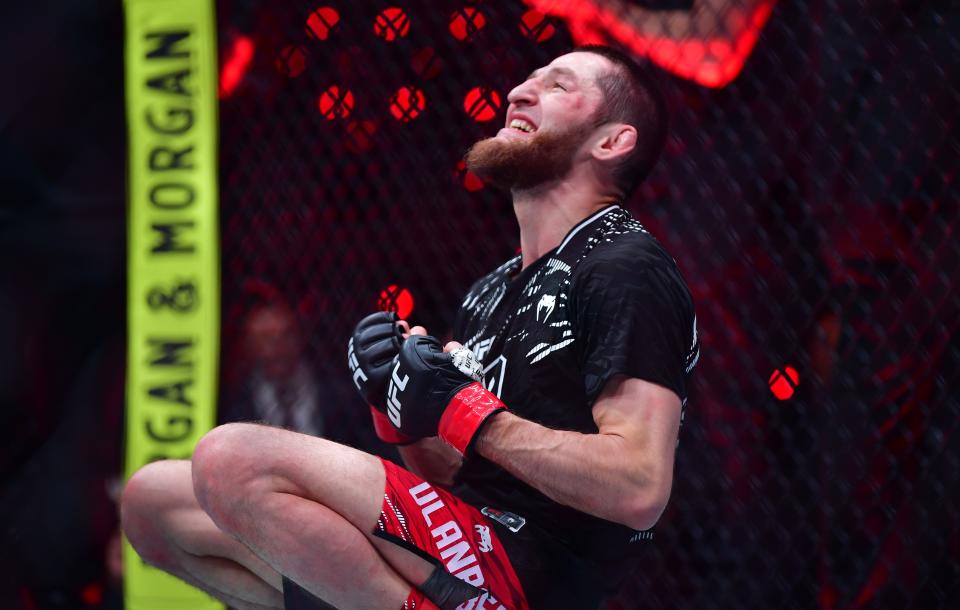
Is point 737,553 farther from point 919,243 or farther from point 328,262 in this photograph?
point 328,262

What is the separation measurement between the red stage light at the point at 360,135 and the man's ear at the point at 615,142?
917 millimetres

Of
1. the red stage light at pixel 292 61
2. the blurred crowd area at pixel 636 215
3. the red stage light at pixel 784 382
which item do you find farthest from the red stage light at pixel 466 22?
the red stage light at pixel 784 382

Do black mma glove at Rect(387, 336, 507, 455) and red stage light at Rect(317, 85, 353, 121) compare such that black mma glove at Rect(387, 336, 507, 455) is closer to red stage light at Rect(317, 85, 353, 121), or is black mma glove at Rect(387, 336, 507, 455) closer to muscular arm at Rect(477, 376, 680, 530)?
muscular arm at Rect(477, 376, 680, 530)

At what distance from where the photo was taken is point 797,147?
197 centimetres

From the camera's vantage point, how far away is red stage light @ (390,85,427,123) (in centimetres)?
226

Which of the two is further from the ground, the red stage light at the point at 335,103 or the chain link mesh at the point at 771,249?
the red stage light at the point at 335,103

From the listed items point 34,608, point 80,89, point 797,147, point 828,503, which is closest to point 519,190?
point 797,147

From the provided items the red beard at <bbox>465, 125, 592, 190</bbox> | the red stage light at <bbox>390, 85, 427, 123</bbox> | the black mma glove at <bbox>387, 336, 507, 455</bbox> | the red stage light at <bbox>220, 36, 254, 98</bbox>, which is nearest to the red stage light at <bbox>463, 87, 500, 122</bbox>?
the red stage light at <bbox>390, 85, 427, 123</bbox>

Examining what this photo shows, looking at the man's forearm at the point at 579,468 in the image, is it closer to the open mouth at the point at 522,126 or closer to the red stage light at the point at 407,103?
the open mouth at the point at 522,126

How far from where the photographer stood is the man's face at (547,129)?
58.1 inches

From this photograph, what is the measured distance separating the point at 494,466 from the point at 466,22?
121 centimetres

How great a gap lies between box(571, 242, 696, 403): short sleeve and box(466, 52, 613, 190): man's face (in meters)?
0.25

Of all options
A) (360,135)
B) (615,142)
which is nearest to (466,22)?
(360,135)

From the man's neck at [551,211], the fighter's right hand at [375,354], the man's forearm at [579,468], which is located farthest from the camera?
the man's neck at [551,211]
